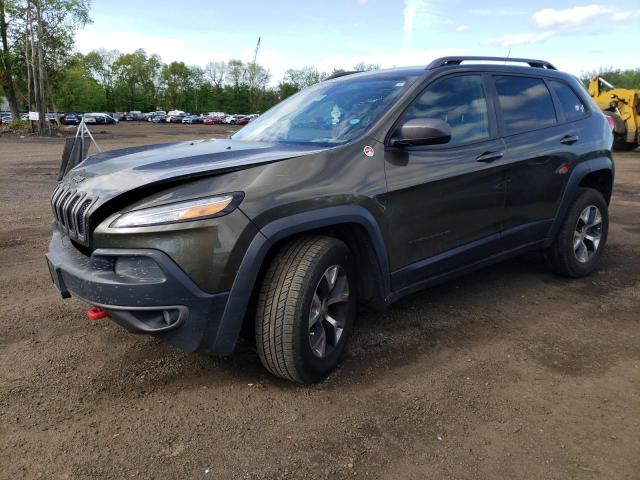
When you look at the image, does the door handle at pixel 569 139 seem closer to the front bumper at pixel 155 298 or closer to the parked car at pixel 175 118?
the front bumper at pixel 155 298

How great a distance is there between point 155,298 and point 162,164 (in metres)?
0.75

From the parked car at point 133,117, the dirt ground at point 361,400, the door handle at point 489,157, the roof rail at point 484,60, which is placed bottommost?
the dirt ground at point 361,400

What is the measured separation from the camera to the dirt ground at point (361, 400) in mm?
2332

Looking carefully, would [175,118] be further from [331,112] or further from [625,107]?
[331,112]

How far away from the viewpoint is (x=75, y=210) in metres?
2.71

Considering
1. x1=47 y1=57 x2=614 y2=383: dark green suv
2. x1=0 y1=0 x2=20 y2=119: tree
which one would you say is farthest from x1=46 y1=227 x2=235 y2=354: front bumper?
x1=0 y1=0 x2=20 y2=119: tree

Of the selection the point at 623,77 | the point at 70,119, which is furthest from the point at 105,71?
the point at 623,77

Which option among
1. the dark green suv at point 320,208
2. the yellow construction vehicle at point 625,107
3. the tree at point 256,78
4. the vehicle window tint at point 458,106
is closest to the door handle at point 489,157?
the dark green suv at point 320,208

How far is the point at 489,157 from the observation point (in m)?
3.74

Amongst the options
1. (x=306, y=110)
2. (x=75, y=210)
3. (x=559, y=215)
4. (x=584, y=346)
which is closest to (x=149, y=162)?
(x=75, y=210)

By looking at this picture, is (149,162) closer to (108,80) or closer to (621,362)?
(621,362)

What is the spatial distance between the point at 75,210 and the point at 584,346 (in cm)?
319

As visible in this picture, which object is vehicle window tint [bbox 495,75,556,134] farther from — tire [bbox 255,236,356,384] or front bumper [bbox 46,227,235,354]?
front bumper [bbox 46,227,235,354]

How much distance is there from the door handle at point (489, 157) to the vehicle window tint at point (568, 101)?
46.9 inches
